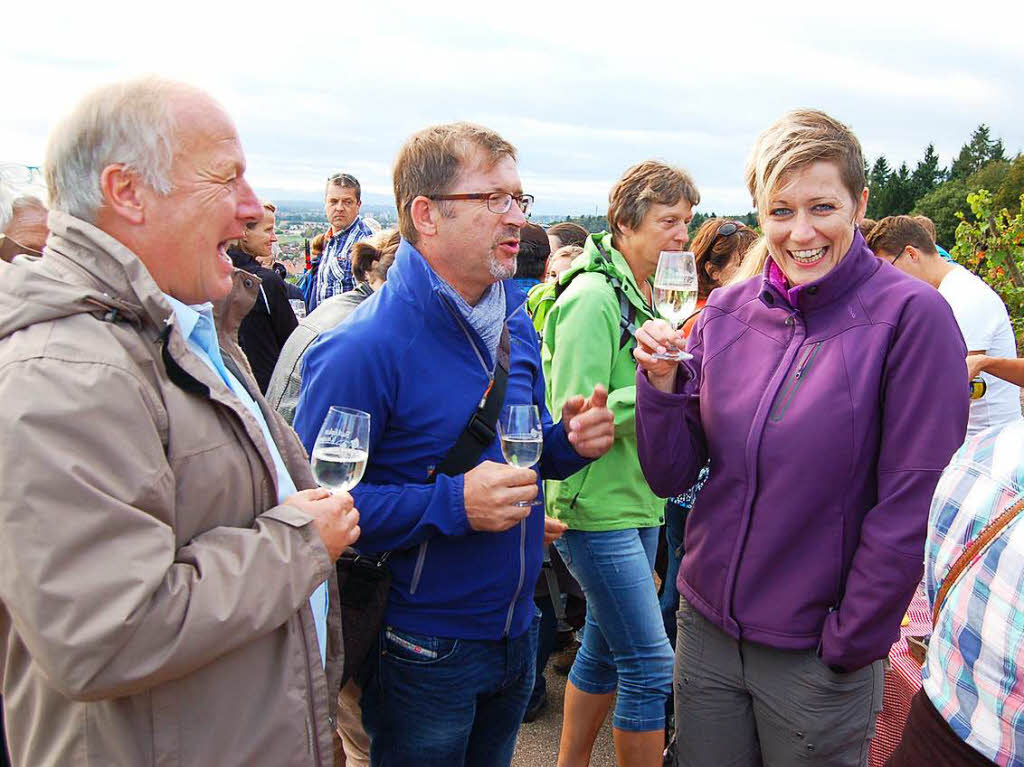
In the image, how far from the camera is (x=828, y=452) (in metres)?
2.21

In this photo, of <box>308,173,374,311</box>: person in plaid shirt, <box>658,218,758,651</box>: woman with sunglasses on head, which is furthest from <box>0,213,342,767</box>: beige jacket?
<box>308,173,374,311</box>: person in plaid shirt

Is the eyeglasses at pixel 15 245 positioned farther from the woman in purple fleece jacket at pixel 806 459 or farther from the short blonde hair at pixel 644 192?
the short blonde hair at pixel 644 192

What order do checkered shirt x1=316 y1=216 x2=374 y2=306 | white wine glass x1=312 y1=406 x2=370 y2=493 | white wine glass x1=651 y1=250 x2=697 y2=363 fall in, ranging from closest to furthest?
white wine glass x1=312 y1=406 x2=370 y2=493, white wine glass x1=651 y1=250 x2=697 y2=363, checkered shirt x1=316 y1=216 x2=374 y2=306

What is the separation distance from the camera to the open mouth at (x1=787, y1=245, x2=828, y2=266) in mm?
2371

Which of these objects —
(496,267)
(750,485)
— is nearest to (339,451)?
(496,267)

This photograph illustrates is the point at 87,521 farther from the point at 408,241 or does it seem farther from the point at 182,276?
the point at 408,241

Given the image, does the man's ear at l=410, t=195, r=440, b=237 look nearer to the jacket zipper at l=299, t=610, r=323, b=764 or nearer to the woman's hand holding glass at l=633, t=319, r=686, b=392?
the woman's hand holding glass at l=633, t=319, r=686, b=392

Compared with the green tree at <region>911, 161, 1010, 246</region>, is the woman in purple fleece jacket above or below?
above

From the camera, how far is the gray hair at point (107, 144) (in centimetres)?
162

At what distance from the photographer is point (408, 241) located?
2.65m

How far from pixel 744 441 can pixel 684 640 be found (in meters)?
0.71

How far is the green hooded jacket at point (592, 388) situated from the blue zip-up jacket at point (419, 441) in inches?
34.7

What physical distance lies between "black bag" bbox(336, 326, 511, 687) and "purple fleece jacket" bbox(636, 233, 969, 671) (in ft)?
1.74

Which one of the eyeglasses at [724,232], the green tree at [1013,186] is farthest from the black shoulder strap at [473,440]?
the green tree at [1013,186]
